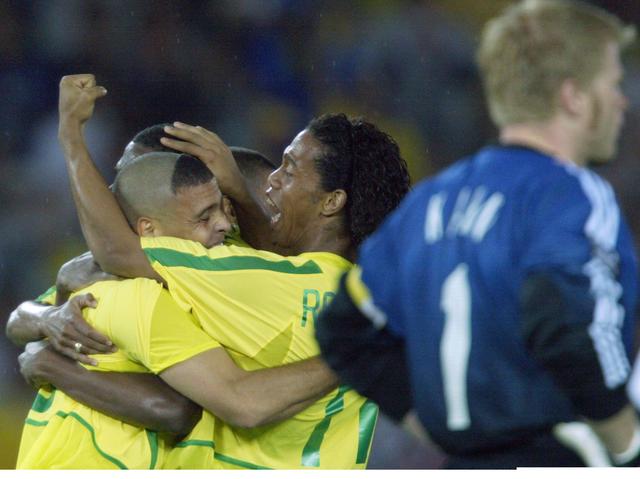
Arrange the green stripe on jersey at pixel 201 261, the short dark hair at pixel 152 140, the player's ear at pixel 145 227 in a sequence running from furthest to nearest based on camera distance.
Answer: the short dark hair at pixel 152 140, the player's ear at pixel 145 227, the green stripe on jersey at pixel 201 261

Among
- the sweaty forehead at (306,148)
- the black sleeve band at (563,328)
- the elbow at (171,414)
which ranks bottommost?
the elbow at (171,414)

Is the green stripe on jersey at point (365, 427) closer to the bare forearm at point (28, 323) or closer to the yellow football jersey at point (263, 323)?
the yellow football jersey at point (263, 323)

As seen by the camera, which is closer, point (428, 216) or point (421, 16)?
point (428, 216)

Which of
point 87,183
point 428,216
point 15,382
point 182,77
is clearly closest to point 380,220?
point 87,183

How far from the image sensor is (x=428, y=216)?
5.50ft

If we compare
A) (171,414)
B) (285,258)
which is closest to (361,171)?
(285,258)

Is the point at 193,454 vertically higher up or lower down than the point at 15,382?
higher up

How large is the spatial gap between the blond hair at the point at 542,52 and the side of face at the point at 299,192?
1202 mm

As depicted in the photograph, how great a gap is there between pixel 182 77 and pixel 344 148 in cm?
297

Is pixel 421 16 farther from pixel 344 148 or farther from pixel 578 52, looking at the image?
pixel 578 52

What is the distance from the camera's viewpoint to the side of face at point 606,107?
63.4 inches

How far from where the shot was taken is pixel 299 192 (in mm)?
2861

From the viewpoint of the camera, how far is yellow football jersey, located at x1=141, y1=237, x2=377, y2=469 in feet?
8.54

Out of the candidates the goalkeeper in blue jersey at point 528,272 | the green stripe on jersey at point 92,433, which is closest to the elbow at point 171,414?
the green stripe on jersey at point 92,433
